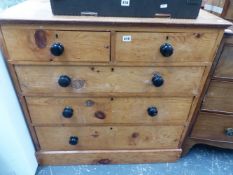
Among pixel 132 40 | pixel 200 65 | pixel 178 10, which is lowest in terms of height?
pixel 200 65

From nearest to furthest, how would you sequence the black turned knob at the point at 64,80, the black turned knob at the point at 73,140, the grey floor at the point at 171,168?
the black turned knob at the point at 64,80 < the black turned knob at the point at 73,140 < the grey floor at the point at 171,168

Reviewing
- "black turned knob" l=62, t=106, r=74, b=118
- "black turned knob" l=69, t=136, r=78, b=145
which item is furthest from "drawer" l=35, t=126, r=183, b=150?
"black turned knob" l=62, t=106, r=74, b=118

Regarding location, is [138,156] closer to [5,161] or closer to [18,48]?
[5,161]

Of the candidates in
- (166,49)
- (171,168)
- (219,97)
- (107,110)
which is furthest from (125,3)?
(171,168)

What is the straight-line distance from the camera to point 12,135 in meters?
0.83

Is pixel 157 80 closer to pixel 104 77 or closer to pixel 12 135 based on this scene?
pixel 104 77

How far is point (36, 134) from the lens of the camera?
974 mm

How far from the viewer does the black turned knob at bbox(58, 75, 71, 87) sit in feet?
2.50

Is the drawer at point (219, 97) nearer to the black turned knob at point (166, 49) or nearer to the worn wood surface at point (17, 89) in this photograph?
the black turned knob at point (166, 49)

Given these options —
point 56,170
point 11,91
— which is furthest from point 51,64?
point 56,170

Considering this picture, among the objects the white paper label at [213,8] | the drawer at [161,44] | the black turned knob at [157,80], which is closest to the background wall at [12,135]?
the drawer at [161,44]

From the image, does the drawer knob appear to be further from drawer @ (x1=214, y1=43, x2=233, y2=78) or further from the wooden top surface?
the wooden top surface

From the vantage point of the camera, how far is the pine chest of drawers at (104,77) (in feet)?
2.23

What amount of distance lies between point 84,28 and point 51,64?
0.21 m
